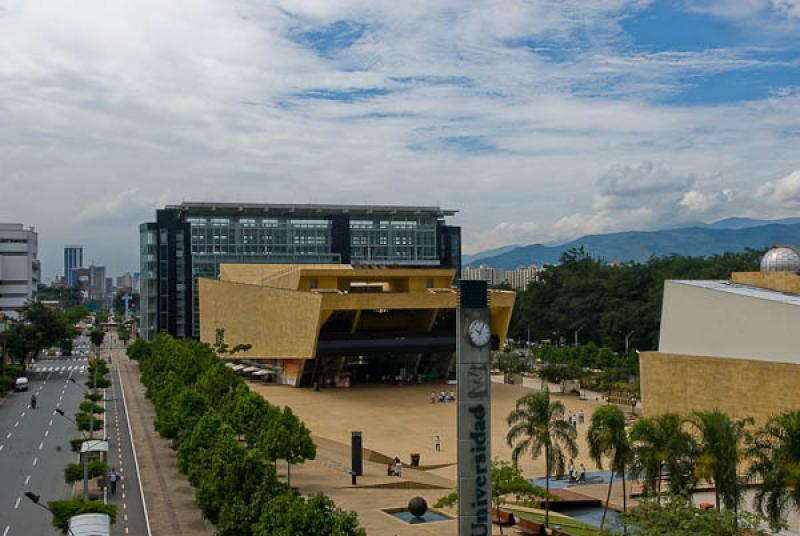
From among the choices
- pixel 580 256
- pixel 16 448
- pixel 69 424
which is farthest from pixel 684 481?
pixel 580 256

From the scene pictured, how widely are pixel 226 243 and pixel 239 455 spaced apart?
8369 centimetres

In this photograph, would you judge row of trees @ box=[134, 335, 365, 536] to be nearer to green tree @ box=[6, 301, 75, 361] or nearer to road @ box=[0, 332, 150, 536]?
road @ box=[0, 332, 150, 536]

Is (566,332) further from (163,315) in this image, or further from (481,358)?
(481,358)

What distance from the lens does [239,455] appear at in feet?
91.0

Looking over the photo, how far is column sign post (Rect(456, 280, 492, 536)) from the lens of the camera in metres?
21.9

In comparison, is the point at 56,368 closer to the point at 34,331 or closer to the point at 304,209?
the point at 34,331

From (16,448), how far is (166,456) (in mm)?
8805

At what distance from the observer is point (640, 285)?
4131 inches

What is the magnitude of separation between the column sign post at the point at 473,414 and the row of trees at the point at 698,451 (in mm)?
4604

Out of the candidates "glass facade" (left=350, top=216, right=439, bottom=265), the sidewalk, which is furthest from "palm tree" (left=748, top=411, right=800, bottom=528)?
"glass facade" (left=350, top=216, right=439, bottom=265)

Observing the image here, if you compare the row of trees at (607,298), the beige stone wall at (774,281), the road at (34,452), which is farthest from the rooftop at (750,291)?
the row of trees at (607,298)

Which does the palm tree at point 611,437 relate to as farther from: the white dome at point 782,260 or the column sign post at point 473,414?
the white dome at point 782,260

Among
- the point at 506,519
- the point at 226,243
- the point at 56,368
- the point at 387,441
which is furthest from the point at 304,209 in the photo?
the point at 506,519

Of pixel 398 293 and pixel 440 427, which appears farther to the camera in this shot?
pixel 398 293
